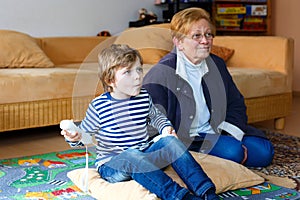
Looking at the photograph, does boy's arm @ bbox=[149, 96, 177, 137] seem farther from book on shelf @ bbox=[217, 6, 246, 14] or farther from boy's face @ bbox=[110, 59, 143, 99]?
book on shelf @ bbox=[217, 6, 246, 14]

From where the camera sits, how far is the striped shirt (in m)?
1.78

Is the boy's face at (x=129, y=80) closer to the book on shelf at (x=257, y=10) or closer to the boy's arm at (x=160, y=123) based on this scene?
the boy's arm at (x=160, y=123)

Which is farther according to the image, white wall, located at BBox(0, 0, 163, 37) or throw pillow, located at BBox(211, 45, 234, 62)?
white wall, located at BBox(0, 0, 163, 37)

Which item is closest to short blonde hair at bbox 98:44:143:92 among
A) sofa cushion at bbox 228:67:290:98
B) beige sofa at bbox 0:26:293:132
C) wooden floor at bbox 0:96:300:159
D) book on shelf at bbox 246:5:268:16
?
beige sofa at bbox 0:26:293:132

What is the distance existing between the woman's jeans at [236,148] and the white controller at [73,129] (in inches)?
25.9

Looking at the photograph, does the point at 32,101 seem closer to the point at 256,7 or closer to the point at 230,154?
the point at 230,154

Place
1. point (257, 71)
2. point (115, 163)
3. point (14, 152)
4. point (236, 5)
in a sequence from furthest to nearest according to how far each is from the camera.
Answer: point (236, 5) < point (257, 71) < point (14, 152) < point (115, 163)

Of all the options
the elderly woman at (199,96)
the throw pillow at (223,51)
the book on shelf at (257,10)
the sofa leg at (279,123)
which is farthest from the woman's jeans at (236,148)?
the book on shelf at (257,10)

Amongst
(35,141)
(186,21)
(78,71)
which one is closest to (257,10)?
(35,141)

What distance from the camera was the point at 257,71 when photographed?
3227 millimetres

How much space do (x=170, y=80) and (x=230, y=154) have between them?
0.44 m

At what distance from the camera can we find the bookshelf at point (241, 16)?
197 inches

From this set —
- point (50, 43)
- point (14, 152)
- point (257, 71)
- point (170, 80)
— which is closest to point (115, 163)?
point (170, 80)

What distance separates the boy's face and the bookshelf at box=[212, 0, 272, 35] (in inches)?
132
